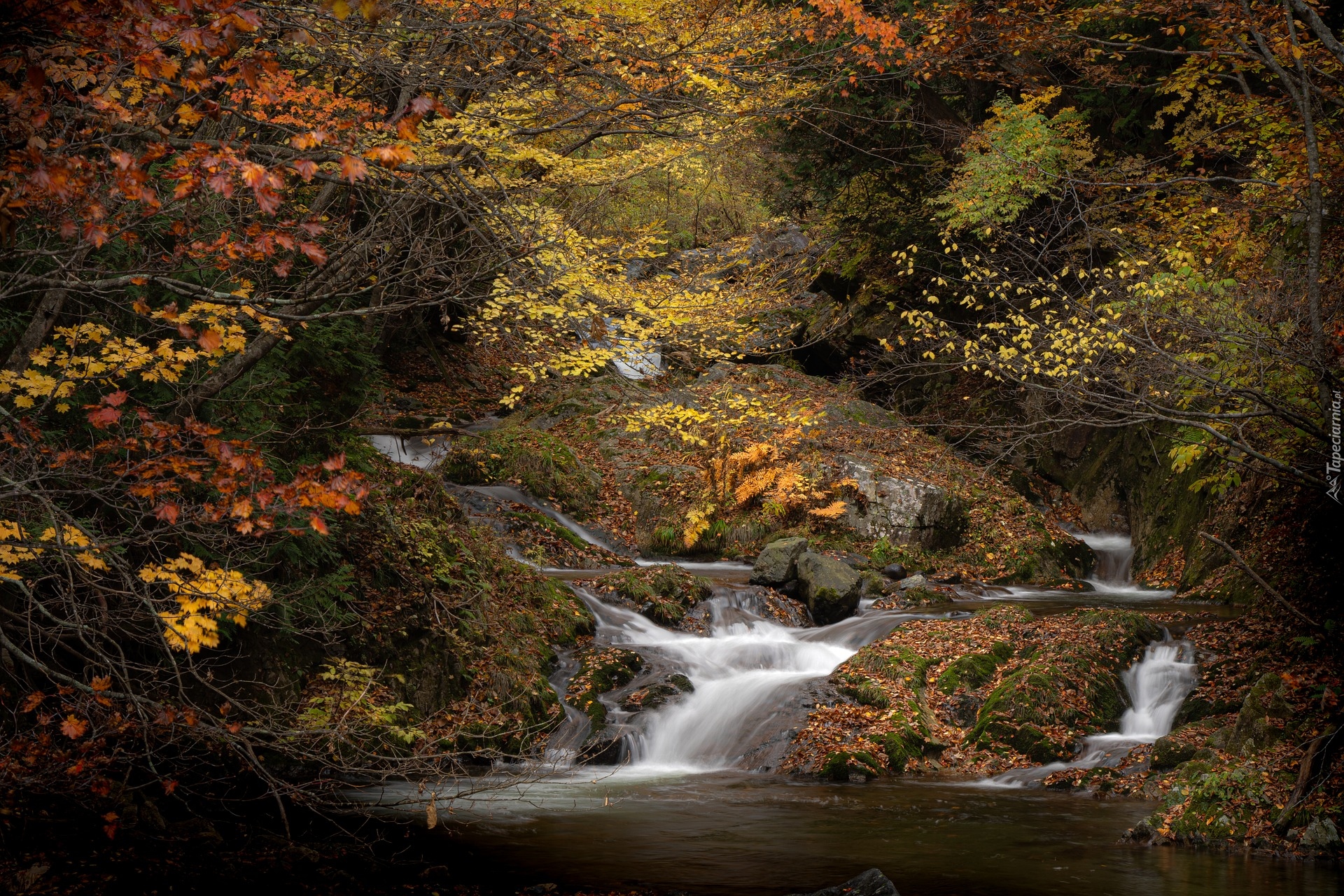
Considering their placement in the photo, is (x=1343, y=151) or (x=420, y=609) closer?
(x=1343, y=151)

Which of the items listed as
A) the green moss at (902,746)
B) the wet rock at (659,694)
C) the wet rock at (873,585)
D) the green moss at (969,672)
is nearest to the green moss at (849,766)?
the green moss at (902,746)

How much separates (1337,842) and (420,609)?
787 centimetres

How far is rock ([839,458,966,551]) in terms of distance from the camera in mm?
16797

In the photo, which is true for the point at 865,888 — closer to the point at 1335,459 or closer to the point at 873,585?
the point at 1335,459

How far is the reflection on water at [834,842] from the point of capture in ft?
20.7

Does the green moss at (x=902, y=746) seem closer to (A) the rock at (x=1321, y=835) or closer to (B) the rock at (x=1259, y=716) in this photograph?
(B) the rock at (x=1259, y=716)

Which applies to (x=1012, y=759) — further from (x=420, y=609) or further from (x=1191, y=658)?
(x=420, y=609)

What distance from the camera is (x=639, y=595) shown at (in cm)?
1302

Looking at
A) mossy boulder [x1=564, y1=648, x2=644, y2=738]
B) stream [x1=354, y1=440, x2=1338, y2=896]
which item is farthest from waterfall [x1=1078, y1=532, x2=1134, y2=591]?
mossy boulder [x1=564, y1=648, x2=644, y2=738]

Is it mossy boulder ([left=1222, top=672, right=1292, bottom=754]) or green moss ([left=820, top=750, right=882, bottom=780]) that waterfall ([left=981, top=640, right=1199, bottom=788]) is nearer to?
green moss ([left=820, top=750, right=882, bottom=780])

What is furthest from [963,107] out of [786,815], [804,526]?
[786,815]

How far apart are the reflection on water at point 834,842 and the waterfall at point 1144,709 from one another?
0.57m

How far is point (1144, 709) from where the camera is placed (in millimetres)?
10008

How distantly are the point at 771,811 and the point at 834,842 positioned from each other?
1.00 meters
